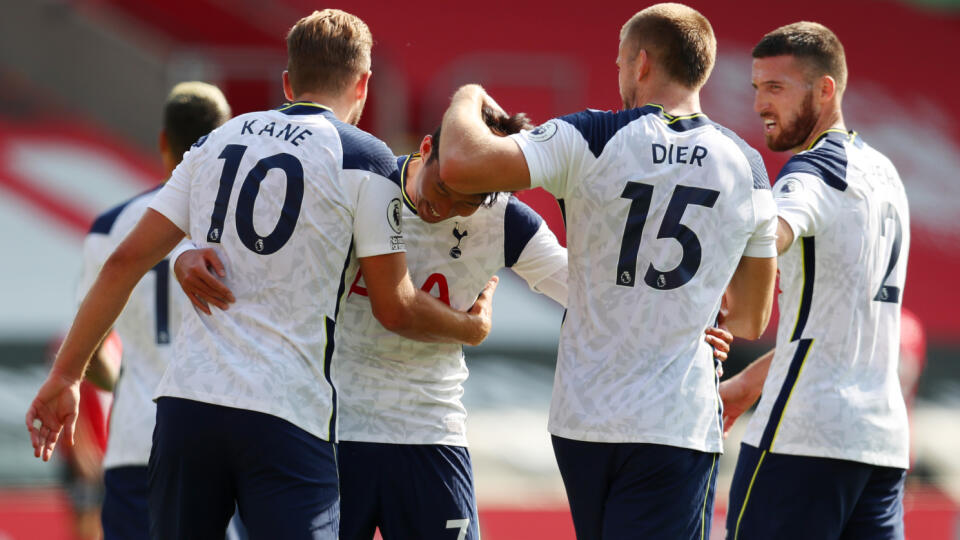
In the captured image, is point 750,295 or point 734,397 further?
point 734,397

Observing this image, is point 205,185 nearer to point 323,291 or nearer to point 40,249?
point 323,291

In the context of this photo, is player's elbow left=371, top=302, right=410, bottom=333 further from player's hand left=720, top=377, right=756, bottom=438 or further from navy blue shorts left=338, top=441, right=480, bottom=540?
player's hand left=720, top=377, right=756, bottom=438

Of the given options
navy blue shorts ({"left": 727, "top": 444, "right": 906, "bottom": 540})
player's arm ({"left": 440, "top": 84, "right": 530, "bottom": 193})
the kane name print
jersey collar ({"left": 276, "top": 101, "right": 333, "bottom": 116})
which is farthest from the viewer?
navy blue shorts ({"left": 727, "top": 444, "right": 906, "bottom": 540})

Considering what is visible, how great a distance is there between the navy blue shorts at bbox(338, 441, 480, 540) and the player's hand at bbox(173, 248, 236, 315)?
61 cm

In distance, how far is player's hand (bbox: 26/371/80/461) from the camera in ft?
11.1

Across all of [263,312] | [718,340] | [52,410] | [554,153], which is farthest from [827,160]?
[52,410]

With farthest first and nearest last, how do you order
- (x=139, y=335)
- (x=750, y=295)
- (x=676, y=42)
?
(x=139, y=335) → (x=750, y=295) → (x=676, y=42)

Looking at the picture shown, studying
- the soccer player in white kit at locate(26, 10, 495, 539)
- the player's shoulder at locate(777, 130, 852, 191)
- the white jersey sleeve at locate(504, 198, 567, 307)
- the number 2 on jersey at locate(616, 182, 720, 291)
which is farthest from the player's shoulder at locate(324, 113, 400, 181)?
the player's shoulder at locate(777, 130, 852, 191)

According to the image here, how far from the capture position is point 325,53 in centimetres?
343

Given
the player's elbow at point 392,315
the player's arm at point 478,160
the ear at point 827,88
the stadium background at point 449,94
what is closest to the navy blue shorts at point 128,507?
the player's elbow at point 392,315

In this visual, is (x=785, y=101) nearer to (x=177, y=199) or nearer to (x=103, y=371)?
(x=177, y=199)

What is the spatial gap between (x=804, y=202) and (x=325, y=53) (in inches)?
63.3

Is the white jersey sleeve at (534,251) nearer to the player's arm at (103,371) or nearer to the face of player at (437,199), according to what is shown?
the face of player at (437,199)

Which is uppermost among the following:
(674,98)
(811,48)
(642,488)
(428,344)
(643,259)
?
(811,48)
